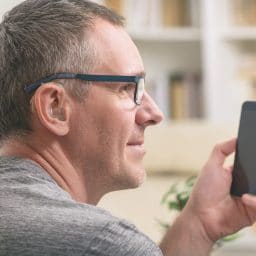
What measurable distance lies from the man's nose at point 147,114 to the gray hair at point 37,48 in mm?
137

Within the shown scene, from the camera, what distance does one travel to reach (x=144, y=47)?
394 cm

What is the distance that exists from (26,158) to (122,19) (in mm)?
344

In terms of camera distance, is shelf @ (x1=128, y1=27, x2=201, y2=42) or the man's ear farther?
shelf @ (x1=128, y1=27, x2=201, y2=42)

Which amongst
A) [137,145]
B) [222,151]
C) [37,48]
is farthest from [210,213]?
[37,48]

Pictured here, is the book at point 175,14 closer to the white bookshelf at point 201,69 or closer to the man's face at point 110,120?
the white bookshelf at point 201,69

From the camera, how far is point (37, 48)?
1.30 meters

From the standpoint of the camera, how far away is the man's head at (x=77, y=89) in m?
1.30

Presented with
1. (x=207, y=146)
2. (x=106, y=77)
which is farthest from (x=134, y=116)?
(x=207, y=146)

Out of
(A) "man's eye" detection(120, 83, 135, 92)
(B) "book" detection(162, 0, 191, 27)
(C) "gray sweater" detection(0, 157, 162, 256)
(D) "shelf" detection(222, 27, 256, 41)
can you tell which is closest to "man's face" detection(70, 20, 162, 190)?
(A) "man's eye" detection(120, 83, 135, 92)

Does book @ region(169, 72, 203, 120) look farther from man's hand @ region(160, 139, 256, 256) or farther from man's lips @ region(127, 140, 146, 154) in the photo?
man's lips @ region(127, 140, 146, 154)

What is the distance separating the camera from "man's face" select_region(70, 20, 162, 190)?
4.33ft

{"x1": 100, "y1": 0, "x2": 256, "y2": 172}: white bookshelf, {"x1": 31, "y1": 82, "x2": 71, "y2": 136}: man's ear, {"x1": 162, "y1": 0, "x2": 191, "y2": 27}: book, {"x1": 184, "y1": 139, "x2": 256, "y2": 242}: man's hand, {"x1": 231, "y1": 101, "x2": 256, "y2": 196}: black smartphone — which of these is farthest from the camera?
A: {"x1": 162, "y1": 0, "x2": 191, "y2": 27}: book

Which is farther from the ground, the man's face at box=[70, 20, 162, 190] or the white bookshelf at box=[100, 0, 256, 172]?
the man's face at box=[70, 20, 162, 190]

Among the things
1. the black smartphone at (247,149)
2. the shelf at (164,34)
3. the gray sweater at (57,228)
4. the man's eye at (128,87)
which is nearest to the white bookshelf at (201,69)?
the shelf at (164,34)
